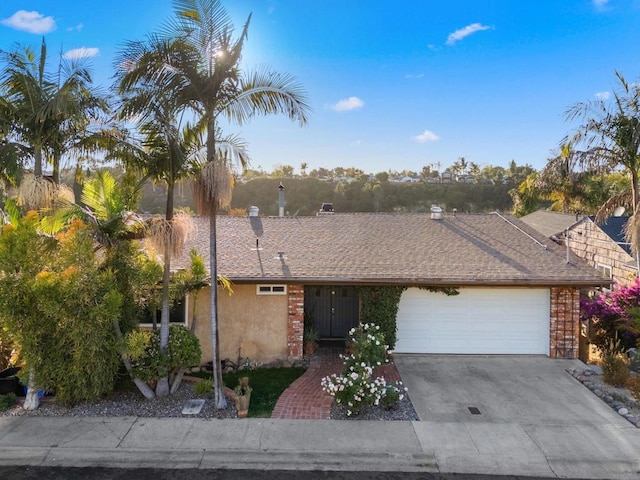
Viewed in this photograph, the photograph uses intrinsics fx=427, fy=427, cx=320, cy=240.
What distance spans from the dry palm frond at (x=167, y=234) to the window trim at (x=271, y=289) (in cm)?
303

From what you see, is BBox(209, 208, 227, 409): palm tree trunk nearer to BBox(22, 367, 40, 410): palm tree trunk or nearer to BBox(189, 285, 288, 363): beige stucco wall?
BBox(189, 285, 288, 363): beige stucco wall

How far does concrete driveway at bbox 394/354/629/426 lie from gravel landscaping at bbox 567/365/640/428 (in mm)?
135

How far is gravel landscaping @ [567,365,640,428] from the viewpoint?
7.85 meters

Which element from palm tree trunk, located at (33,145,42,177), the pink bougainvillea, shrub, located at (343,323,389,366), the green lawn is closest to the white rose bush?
shrub, located at (343,323,389,366)

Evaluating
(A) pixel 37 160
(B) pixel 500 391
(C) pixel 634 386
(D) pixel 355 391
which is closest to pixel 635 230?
(C) pixel 634 386

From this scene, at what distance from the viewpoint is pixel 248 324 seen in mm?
10562

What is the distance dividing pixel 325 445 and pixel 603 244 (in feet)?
47.8

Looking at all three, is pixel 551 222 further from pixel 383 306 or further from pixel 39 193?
pixel 39 193

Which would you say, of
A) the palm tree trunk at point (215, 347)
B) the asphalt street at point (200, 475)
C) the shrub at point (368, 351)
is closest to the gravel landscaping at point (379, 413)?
the shrub at point (368, 351)

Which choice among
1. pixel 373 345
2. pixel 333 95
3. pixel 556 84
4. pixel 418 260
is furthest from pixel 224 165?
pixel 556 84

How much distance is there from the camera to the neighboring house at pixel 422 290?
412 inches

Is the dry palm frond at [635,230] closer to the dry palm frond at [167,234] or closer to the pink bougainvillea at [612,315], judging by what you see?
the pink bougainvillea at [612,315]

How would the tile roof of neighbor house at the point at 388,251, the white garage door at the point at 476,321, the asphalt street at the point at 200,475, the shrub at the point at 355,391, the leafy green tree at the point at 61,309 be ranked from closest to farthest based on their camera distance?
the asphalt street at the point at 200,475 → the leafy green tree at the point at 61,309 → the shrub at the point at 355,391 → the tile roof of neighbor house at the point at 388,251 → the white garage door at the point at 476,321

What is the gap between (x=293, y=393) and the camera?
8.75 metres
